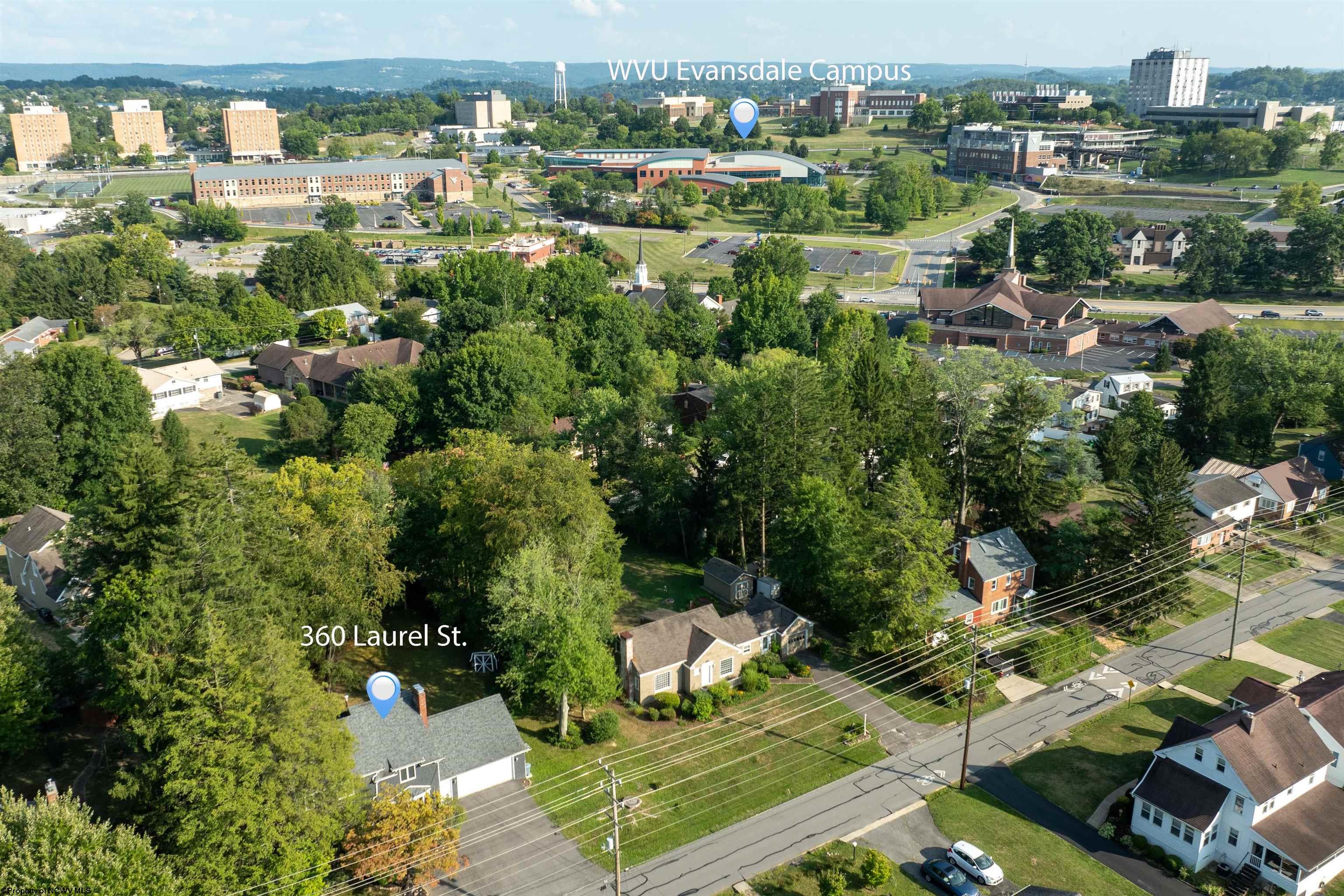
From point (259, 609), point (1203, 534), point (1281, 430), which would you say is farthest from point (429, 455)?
point (1281, 430)

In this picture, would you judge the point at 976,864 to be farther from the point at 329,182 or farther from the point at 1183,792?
the point at 329,182

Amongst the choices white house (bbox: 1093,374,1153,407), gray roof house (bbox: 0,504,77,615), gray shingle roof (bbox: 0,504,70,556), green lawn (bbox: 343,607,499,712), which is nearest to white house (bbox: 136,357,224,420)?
gray shingle roof (bbox: 0,504,70,556)

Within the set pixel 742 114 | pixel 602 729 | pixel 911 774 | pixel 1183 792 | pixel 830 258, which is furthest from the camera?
pixel 830 258

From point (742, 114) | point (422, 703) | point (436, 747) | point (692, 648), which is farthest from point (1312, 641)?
point (742, 114)

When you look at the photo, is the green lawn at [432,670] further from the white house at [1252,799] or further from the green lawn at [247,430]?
the green lawn at [247,430]

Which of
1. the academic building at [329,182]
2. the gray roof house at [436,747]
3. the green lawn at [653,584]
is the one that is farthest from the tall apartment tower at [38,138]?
the gray roof house at [436,747]

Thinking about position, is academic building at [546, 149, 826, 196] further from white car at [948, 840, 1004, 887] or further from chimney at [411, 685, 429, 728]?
white car at [948, 840, 1004, 887]

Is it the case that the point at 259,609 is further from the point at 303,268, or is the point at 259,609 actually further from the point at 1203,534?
the point at 303,268
